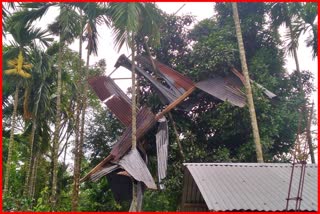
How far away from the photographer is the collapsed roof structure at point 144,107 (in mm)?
10820

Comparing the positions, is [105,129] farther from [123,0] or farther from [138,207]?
[123,0]

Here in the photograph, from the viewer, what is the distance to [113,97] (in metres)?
12.5

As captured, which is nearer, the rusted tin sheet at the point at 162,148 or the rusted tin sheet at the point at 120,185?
the rusted tin sheet at the point at 162,148

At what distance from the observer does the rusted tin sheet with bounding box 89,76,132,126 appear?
1208 cm

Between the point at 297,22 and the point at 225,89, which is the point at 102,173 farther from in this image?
the point at 297,22

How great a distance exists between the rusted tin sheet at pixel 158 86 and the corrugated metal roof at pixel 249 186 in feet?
17.9

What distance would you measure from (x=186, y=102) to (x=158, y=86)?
1481 mm

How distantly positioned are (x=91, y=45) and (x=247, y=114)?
5637 millimetres

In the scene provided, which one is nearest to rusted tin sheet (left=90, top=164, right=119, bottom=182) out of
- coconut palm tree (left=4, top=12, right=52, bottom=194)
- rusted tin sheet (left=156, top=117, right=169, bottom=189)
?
rusted tin sheet (left=156, top=117, right=169, bottom=189)

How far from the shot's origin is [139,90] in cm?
1462

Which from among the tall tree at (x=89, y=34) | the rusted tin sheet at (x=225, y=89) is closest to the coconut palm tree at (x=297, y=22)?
the rusted tin sheet at (x=225, y=89)

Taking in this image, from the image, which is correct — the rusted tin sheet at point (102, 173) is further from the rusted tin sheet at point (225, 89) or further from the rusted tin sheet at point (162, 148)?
the rusted tin sheet at point (225, 89)

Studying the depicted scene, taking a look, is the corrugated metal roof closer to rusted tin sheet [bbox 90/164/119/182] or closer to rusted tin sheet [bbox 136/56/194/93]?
rusted tin sheet [bbox 90/164/119/182]

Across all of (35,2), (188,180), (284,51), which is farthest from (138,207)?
(284,51)
